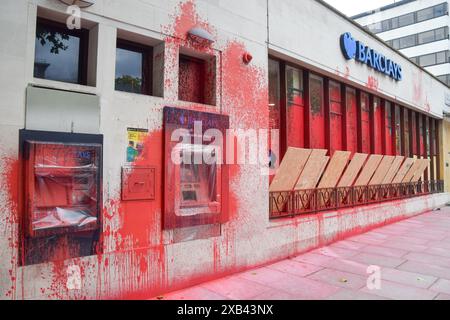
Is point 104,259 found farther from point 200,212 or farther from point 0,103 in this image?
Answer: point 0,103

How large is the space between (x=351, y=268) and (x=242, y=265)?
196 cm

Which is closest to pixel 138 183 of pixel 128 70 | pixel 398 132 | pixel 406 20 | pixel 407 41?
pixel 128 70

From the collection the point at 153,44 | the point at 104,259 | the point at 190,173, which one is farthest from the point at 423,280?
the point at 153,44

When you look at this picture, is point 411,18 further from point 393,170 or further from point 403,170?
point 393,170

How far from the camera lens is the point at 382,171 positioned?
34.1 feet

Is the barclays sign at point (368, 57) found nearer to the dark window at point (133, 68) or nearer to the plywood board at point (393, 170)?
the plywood board at point (393, 170)

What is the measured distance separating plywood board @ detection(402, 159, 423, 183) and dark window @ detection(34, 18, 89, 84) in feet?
36.7

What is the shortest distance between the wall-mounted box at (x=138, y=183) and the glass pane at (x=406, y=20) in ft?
160

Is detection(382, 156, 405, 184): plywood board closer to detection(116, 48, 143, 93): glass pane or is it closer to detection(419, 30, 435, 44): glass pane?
detection(116, 48, 143, 93): glass pane

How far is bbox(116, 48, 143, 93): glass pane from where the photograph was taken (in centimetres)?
477

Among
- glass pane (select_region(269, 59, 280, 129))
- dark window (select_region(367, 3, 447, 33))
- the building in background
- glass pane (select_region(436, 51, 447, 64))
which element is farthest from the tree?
dark window (select_region(367, 3, 447, 33))

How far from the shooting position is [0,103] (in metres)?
3.46

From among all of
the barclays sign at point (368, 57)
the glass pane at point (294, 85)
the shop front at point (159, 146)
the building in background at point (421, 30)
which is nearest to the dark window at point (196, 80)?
the shop front at point (159, 146)

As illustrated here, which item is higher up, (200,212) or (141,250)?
(200,212)
